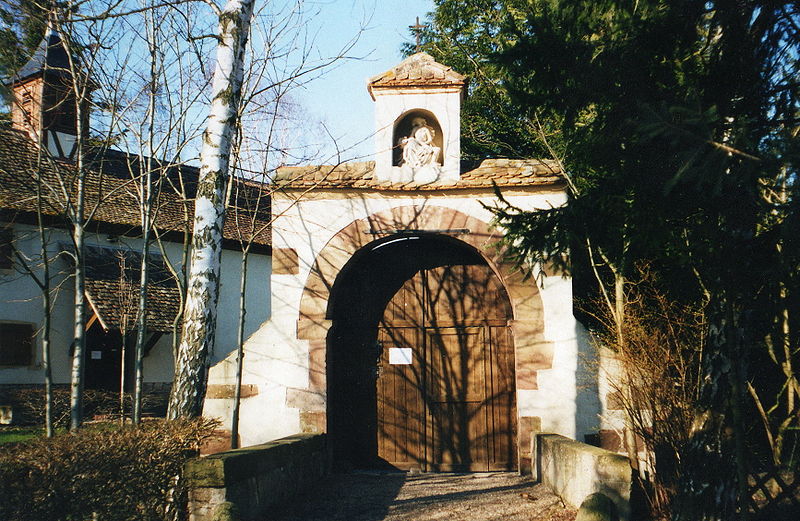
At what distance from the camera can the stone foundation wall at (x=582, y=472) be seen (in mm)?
5523

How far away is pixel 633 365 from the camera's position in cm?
662

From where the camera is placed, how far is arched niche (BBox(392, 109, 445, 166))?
822cm

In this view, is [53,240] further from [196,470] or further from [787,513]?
[787,513]

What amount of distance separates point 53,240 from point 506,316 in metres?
11.1

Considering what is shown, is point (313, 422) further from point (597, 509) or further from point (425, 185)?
point (597, 509)

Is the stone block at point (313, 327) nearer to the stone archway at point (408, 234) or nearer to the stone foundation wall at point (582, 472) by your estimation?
the stone archway at point (408, 234)

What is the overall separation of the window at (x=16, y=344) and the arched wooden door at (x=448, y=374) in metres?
9.64

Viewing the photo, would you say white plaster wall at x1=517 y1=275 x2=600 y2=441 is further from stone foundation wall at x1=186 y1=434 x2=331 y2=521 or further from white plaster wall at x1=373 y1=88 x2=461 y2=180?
stone foundation wall at x1=186 y1=434 x2=331 y2=521

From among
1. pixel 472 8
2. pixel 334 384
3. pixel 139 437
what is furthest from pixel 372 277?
pixel 472 8

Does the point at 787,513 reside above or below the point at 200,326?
below

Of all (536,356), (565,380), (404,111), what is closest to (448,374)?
(536,356)

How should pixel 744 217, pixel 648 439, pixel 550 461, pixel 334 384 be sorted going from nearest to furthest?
pixel 744 217
pixel 648 439
pixel 550 461
pixel 334 384

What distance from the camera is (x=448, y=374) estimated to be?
845 cm

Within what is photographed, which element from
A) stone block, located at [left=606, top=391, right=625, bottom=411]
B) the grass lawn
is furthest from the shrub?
the grass lawn
